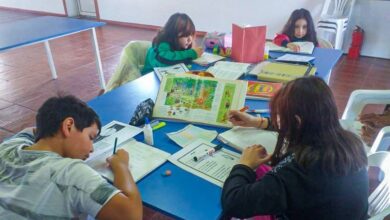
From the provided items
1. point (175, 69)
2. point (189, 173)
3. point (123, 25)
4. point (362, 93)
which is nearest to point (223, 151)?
point (189, 173)

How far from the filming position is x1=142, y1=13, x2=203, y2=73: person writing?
6.95 feet

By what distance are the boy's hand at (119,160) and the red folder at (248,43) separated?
124 cm

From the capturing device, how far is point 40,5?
24.6 feet

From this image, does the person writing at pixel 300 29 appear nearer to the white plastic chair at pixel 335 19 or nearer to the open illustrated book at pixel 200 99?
the white plastic chair at pixel 335 19

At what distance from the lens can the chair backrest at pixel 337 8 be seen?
163 inches

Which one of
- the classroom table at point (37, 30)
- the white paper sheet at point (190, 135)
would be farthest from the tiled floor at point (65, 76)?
the white paper sheet at point (190, 135)

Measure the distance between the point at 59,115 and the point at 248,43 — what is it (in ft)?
4.57

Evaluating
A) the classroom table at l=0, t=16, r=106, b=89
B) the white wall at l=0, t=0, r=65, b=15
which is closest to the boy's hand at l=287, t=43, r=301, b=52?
the classroom table at l=0, t=16, r=106, b=89

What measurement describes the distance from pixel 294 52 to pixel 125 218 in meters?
1.84

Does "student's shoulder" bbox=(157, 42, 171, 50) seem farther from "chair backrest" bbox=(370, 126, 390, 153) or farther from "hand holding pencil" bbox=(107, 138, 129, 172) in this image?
"chair backrest" bbox=(370, 126, 390, 153)

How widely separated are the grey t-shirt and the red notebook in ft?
3.14

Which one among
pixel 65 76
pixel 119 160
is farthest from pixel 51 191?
pixel 65 76

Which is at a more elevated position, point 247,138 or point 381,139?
point 247,138

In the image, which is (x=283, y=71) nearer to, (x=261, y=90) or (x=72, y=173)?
(x=261, y=90)
